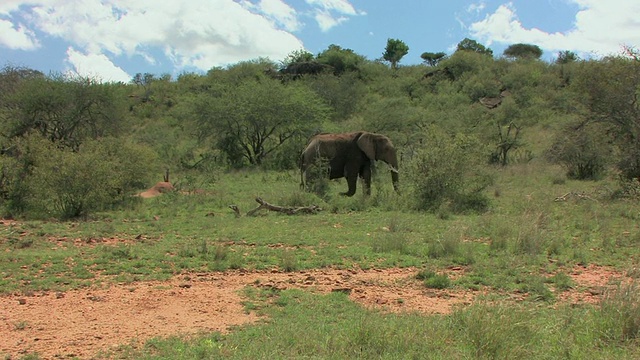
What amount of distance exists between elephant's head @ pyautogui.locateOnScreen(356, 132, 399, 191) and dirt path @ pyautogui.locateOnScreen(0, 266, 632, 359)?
33.3 ft

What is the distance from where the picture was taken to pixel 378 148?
18.8m

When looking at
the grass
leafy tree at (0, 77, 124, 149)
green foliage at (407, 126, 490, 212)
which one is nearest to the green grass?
the grass

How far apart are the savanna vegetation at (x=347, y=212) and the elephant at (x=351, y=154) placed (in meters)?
1.08

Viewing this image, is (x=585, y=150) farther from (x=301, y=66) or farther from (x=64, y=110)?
(x=301, y=66)

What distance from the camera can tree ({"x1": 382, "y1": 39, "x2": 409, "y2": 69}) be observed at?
68750 mm

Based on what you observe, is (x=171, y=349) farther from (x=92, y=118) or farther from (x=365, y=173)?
(x=92, y=118)

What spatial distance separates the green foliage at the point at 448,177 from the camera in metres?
15.7

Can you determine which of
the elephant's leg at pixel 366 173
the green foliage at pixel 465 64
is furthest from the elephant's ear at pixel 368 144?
the green foliage at pixel 465 64

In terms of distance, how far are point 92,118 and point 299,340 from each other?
2541cm

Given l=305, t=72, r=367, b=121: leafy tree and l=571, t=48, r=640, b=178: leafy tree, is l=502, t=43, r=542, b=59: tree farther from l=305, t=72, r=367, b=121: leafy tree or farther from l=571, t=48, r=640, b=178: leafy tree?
l=571, t=48, r=640, b=178: leafy tree

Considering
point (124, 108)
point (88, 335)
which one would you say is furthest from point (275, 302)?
point (124, 108)

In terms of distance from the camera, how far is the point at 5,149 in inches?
678

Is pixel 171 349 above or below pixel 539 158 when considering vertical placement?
below

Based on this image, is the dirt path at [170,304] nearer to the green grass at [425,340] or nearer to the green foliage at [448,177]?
the green grass at [425,340]
